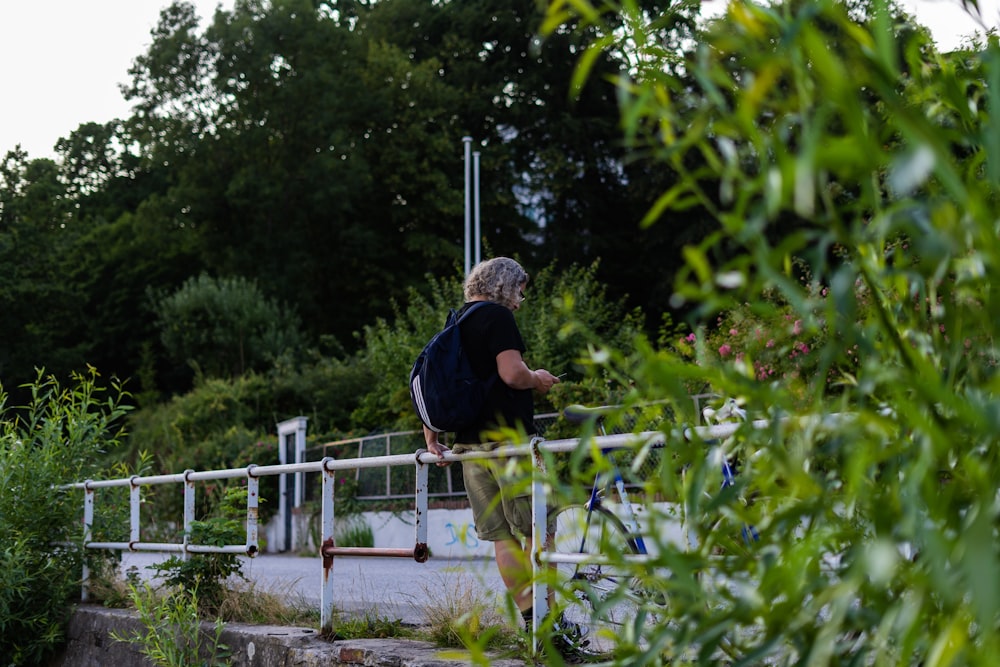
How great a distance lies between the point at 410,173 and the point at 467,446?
106 ft

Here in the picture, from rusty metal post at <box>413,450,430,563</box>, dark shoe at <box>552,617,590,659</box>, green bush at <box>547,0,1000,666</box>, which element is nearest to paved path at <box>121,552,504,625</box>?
rusty metal post at <box>413,450,430,563</box>

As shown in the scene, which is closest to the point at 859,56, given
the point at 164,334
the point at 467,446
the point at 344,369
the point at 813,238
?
the point at 813,238

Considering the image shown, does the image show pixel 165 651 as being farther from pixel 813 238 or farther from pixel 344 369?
pixel 344 369

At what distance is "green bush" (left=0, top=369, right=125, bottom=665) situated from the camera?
24.6ft

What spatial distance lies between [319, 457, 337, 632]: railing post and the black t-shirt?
880mm

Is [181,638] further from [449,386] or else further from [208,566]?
[449,386]

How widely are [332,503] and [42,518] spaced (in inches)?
139

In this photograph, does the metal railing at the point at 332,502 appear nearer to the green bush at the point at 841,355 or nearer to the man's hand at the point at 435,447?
the man's hand at the point at 435,447

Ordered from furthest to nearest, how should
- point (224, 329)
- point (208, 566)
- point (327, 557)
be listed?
point (224, 329), point (208, 566), point (327, 557)

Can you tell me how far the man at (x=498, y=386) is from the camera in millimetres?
4871

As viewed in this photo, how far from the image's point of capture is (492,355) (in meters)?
5.02

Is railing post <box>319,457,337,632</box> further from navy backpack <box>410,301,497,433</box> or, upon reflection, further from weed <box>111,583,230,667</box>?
navy backpack <box>410,301,497,433</box>

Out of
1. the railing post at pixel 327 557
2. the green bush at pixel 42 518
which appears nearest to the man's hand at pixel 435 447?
the railing post at pixel 327 557

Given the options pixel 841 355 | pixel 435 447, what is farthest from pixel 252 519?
pixel 841 355
